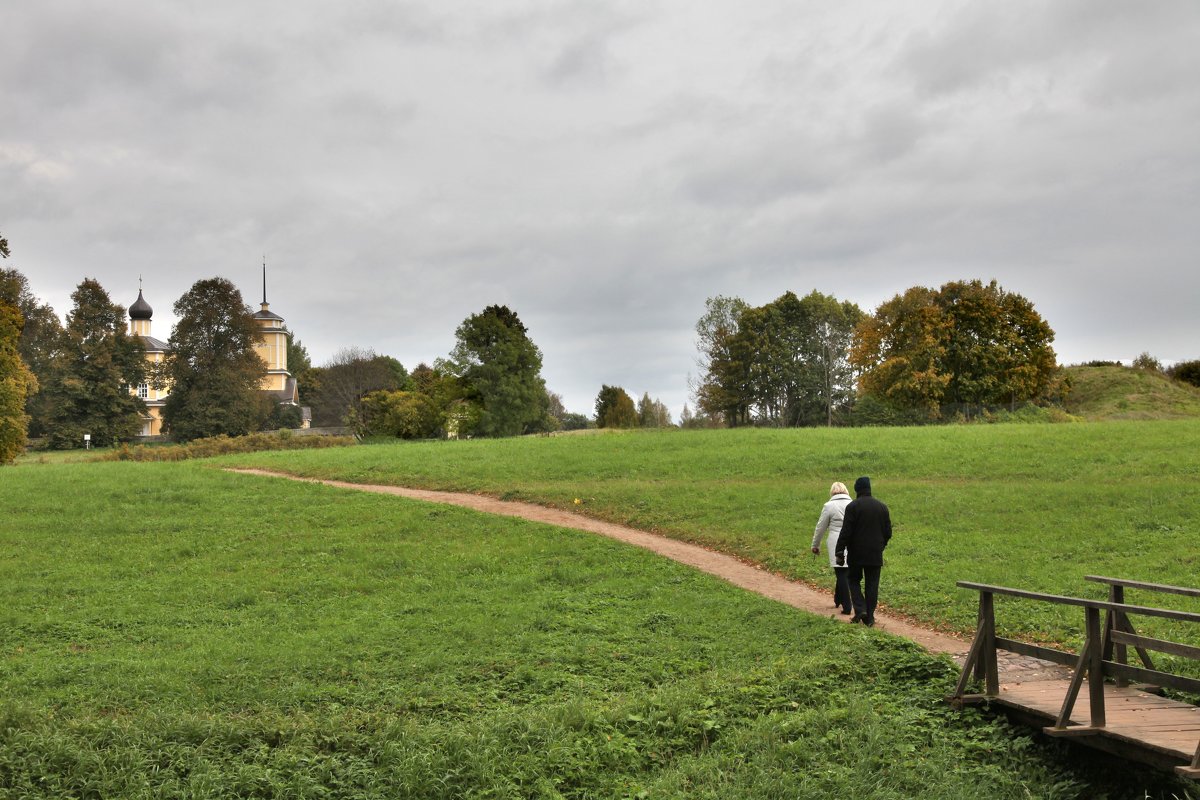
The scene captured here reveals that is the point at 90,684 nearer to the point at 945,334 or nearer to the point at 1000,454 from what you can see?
the point at 1000,454

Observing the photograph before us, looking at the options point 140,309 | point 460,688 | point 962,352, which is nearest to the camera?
point 460,688

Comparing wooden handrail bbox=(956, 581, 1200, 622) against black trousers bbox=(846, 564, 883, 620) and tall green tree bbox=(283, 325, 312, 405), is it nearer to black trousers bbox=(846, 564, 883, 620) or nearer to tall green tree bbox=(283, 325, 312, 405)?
black trousers bbox=(846, 564, 883, 620)

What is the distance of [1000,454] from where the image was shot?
27188 mm

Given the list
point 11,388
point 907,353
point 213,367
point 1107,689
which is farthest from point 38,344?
point 1107,689

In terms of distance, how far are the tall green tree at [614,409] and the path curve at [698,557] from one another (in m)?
42.1

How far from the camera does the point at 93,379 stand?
6406 cm

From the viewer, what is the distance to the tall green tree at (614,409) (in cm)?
7081

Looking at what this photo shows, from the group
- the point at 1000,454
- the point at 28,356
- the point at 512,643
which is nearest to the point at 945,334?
the point at 1000,454

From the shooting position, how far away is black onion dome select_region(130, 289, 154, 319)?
91.5 meters

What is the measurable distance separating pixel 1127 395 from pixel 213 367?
61.9m

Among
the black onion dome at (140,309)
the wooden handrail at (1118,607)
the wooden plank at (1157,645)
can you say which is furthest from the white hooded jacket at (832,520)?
the black onion dome at (140,309)

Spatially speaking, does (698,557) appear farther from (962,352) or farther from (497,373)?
(497,373)

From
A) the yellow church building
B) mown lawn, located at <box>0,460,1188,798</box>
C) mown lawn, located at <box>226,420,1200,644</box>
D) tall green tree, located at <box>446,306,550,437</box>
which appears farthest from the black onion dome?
mown lawn, located at <box>0,460,1188,798</box>

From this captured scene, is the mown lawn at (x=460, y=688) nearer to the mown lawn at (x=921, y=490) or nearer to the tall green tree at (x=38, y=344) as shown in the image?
the mown lawn at (x=921, y=490)
